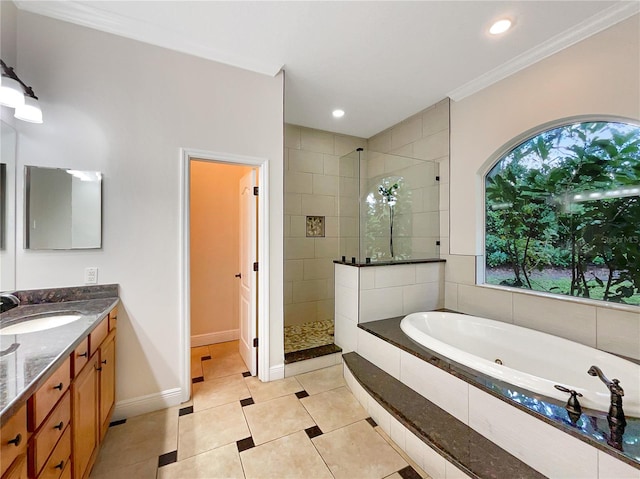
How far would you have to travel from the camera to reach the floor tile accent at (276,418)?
1.83 metres

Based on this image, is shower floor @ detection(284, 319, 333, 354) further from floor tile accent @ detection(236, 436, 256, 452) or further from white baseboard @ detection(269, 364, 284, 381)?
floor tile accent @ detection(236, 436, 256, 452)

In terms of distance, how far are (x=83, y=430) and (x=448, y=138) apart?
3.77 m

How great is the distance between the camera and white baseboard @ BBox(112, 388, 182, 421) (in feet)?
6.42

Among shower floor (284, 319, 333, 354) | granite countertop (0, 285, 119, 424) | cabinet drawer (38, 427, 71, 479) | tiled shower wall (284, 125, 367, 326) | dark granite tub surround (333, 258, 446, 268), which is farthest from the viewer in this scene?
tiled shower wall (284, 125, 367, 326)

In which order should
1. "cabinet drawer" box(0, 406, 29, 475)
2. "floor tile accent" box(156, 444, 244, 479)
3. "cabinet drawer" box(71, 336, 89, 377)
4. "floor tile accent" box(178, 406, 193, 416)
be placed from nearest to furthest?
1. "cabinet drawer" box(0, 406, 29, 475)
2. "cabinet drawer" box(71, 336, 89, 377)
3. "floor tile accent" box(156, 444, 244, 479)
4. "floor tile accent" box(178, 406, 193, 416)

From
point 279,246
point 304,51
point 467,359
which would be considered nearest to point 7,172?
point 279,246

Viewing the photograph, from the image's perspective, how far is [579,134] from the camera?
2094 millimetres

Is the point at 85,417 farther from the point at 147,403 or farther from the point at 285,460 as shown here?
the point at 285,460

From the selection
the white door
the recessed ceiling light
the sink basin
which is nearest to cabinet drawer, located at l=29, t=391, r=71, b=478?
the sink basin

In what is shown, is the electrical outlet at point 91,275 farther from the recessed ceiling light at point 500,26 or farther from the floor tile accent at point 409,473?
the recessed ceiling light at point 500,26

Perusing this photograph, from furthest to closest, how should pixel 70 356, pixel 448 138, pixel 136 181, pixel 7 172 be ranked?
pixel 448 138 → pixel 136 181 → pixel 7 172 → pixel 70 356

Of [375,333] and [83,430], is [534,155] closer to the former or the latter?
[375,333]

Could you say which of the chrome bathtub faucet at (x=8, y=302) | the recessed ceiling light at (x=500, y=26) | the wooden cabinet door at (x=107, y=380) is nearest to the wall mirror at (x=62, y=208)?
the chrome bathtub faucet at (x=8, y=302)

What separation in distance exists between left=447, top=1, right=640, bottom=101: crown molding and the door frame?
2.24 meters
